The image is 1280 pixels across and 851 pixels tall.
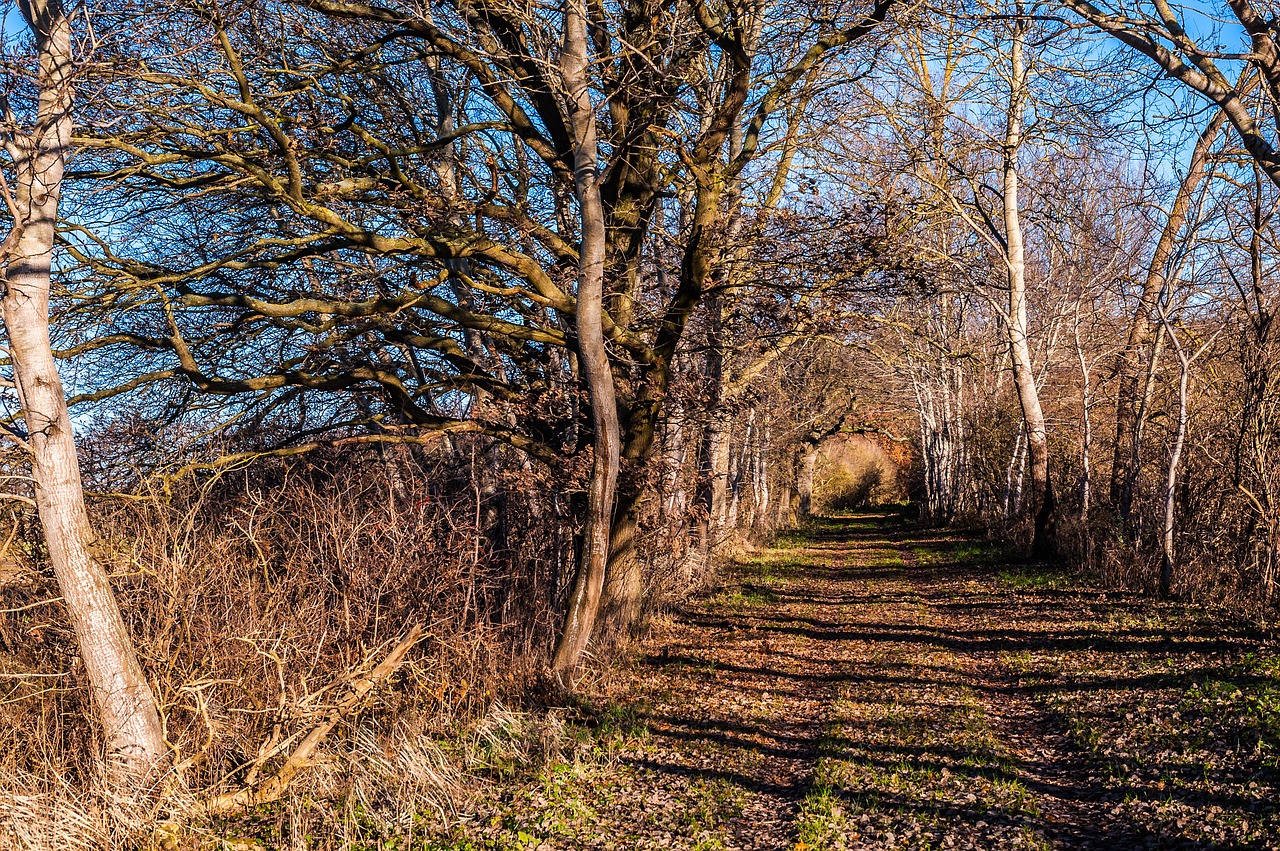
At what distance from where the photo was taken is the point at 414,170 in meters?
9.72

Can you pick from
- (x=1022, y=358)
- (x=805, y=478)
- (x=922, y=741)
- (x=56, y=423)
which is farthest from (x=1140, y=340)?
(x=805, y=478)

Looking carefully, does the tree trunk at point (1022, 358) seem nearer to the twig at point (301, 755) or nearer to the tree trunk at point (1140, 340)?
the tree trunk at point (1140, 340)

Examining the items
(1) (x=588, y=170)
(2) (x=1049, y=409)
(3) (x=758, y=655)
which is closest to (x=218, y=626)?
(1) (x=588, y=170)

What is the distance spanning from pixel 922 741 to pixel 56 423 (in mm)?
6833

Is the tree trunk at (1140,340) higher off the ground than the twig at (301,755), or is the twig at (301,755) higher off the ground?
the tree trunk at (1140,340)

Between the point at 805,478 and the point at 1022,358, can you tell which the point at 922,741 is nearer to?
the point at 1022,358

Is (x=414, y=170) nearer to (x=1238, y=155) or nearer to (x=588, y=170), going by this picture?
(x=588, y=170)

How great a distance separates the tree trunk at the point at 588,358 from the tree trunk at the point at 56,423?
12.7 ft

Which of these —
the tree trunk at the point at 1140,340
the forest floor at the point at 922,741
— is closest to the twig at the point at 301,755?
the forest floor at the point at 922,741

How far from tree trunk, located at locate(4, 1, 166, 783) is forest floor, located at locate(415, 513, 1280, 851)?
240cm

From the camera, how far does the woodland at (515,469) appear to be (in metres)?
5.90

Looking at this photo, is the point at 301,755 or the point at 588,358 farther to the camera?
the point at 588,358

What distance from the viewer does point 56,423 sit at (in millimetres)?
5844

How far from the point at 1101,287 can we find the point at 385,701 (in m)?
16.3
